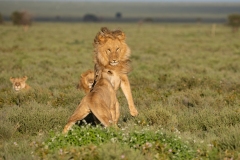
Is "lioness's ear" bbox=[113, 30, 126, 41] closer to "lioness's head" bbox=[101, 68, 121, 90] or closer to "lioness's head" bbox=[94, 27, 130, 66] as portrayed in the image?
"lioness's head" bbox=[94, 27, 130, 66]

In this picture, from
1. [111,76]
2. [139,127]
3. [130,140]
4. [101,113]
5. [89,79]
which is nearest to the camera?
[130,140]

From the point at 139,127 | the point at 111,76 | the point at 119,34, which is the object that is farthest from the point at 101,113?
the point at 119,34

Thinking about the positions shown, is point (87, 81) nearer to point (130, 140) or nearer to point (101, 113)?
point (101, 113)

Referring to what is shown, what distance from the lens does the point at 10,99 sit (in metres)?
10.2

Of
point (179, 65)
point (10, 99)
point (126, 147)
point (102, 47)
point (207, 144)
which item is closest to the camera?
point (126, 147)

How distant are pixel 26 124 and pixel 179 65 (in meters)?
12.2

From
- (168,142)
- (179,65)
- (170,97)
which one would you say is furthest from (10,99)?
(179,65)

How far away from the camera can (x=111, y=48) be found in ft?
22.3

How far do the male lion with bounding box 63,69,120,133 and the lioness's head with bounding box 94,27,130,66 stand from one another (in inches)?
7.4

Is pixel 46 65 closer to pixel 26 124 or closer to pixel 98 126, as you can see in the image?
pixel 26 124

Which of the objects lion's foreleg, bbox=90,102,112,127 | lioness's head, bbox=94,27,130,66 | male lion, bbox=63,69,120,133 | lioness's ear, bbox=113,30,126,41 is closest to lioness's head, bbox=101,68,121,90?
male lion, bbox=63,69,120,133

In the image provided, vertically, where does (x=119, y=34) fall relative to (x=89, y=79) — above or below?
above

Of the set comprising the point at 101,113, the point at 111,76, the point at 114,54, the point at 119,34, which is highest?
the point at 119,34

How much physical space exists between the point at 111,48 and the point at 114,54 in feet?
0.33
